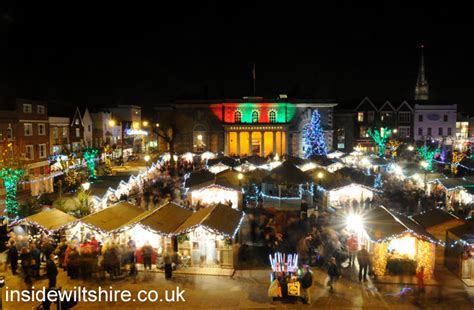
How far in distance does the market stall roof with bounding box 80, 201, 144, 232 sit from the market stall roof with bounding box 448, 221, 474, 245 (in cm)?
1144

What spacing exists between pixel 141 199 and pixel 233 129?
29654 mm

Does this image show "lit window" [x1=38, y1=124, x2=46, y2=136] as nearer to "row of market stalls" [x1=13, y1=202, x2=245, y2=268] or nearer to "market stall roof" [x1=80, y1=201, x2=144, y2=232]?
"row of market stalls" [x1=13, y1=202, x2=245, y2=268]

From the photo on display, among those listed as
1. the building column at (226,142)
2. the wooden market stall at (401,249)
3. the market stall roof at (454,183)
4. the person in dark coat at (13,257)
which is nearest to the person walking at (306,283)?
the wooden market stall at (401,249)

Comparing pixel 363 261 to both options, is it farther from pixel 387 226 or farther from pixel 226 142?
pixel 226 142

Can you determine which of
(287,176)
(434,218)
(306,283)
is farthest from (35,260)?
(287,176)

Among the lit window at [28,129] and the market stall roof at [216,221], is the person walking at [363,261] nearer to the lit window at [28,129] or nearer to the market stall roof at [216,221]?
the market stall roof at [216,221]

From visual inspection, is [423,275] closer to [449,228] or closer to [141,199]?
[449,228]

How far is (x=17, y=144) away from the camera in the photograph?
31.2 m

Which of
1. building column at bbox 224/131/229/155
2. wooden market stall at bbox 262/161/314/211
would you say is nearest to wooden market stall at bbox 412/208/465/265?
wooden market stall at bbox 262/161/314/211

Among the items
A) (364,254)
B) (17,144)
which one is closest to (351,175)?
(364,254)

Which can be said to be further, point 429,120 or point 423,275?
point 429,120

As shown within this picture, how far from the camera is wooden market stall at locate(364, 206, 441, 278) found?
12.3 meters

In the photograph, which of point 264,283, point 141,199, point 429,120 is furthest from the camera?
point 429,120

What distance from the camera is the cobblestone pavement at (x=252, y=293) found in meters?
10.5
